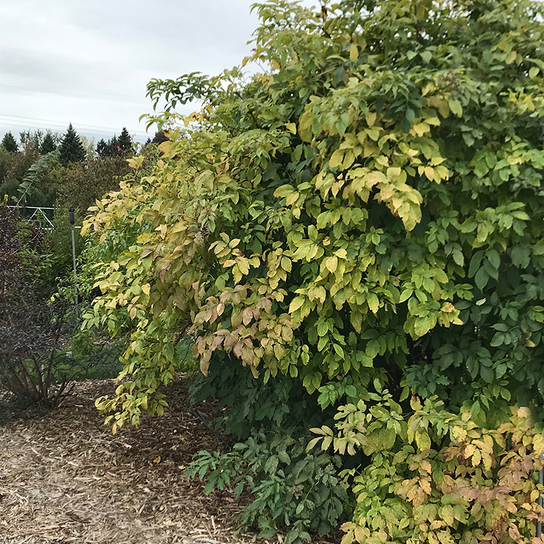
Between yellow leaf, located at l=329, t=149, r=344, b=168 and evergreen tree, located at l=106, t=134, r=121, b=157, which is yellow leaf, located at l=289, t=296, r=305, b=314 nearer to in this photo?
yellow leaf, located at l=329, t=149, r=344, b=168

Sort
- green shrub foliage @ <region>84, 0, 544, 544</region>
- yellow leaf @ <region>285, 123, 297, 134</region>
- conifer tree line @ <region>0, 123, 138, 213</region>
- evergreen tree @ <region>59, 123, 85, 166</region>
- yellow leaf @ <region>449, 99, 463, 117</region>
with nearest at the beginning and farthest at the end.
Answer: yellow leaf @ <region>449, 99, 463, 117</region>, green shrub foliage @ <region>84, 0, 544, 544</region>, yellow leaf @ <region>285, 123, 297, 134</region>, conifer tree line @ <region>0, 123, 138, 213</region>, evergreen tree @ <region>59, 123, 85, 166</region>

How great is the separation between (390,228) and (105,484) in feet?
7.30

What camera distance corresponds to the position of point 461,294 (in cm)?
220

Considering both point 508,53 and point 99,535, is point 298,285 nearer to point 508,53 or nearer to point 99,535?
point 508,53

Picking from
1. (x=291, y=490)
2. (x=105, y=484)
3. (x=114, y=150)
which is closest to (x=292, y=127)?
(x=291, y=490)

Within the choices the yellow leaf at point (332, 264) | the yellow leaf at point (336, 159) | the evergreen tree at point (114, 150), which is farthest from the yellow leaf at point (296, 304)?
the evergreen tree at point (114, 150)

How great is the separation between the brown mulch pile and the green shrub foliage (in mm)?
913

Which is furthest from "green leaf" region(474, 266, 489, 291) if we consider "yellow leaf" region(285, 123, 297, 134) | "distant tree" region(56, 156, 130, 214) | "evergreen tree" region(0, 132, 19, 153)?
"evergreen tree" region(0, 132, 19, 153)

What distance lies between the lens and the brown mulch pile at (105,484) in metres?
2.61

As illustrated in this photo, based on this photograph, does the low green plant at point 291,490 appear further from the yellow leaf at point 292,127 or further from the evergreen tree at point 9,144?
the evergreen tree at point 9,144

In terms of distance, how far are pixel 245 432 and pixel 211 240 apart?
3.95 ft

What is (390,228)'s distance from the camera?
2322 mm

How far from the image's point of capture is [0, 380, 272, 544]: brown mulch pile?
2605mm

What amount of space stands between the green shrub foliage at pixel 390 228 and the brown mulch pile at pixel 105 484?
0.91 metres
